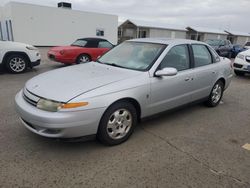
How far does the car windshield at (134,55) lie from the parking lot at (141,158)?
3.75 feet

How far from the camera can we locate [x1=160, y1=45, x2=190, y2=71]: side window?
368 cm

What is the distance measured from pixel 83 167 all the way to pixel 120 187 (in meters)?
0.57

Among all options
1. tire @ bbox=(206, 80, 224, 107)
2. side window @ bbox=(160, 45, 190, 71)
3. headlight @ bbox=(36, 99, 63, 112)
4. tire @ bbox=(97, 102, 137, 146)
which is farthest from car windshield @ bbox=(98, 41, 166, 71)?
tire @ bbox=(206, 80, 224, 107)

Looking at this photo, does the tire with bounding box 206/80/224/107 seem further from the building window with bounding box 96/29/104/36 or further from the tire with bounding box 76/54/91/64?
the building window with bounding box 96/29/104/36

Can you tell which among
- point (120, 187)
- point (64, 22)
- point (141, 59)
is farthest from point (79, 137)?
point (64, 22)

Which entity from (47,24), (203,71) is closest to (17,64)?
(203,71)

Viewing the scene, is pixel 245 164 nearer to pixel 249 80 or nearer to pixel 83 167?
pixel 83 167

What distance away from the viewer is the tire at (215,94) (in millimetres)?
4882

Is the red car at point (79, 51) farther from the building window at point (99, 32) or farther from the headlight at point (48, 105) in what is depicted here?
the building window at point (99, 32)

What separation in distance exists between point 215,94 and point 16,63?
22.3 ft

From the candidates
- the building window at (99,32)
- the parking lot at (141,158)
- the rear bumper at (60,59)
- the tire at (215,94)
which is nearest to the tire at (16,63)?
the rear bumper at (60,59)

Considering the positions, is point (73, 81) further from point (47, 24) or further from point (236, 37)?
point (236, 37)

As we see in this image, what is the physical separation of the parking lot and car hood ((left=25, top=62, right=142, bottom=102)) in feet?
2.69

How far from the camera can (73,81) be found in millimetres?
3088
